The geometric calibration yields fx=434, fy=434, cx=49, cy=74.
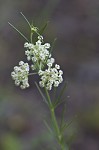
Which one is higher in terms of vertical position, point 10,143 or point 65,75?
point 65,75

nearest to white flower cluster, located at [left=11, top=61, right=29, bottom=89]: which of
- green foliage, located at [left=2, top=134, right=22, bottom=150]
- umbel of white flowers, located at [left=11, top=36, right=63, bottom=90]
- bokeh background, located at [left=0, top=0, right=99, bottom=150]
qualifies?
umbel of white flowers, located at [left=11, top=36, right=63, bottom=90]

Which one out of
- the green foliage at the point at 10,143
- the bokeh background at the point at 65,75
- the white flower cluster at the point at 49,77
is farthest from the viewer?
the bokeh background at the point at 65,75

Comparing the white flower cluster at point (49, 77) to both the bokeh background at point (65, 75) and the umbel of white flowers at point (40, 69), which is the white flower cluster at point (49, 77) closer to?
the umbel of white flowers at point (40, 69)

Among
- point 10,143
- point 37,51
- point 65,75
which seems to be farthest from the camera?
point 65,75

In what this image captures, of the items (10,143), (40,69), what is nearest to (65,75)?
(10,143)

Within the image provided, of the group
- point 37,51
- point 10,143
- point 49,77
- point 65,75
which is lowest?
point 10,143

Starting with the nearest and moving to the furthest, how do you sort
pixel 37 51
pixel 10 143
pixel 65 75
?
pixel 37 51, pixel 10 143, pixel 65 75

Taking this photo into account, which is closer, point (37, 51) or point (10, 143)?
point (37, 51)

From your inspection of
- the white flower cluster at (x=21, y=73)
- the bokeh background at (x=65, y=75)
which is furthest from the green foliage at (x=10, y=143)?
the white flower cluster at (x=21, y=73)

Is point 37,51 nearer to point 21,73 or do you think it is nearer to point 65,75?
point 21,73

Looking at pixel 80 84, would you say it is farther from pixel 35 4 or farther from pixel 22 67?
pixel 22 67
